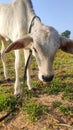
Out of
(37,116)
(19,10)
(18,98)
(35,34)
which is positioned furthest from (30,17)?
(37,116)

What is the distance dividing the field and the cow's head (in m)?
0.91

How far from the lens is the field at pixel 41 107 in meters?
6.32

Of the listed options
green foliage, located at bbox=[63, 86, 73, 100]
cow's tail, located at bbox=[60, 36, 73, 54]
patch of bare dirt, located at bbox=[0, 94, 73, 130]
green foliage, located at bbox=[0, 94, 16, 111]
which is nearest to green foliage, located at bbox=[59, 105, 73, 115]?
patch of bare dirt, located at bbox=[0, 94, 73, 130]

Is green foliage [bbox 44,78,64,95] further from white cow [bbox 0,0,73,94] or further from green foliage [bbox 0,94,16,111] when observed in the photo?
green foliage [bbox 0,94,16,111]

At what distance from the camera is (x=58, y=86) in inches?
318

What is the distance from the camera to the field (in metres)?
6.32

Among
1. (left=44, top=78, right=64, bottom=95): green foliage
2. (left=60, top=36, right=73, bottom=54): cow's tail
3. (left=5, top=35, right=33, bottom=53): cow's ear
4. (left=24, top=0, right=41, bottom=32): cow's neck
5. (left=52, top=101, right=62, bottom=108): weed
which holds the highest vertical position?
(left=24, top=0, right=41, bottom=32): cow's neck

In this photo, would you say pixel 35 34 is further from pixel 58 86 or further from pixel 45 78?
pixel 58 86

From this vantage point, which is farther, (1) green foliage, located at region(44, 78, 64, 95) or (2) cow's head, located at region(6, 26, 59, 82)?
(1) green foliage, located at region(44, 78, 64, 95)

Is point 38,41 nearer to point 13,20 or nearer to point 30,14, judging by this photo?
point 30,14

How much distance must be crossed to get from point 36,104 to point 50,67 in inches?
50.0

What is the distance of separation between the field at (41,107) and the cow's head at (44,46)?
91 centimetres

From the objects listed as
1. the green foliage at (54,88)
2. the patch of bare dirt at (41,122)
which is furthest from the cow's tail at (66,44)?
the green foliage at (54,88)

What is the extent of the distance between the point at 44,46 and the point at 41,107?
1513 mm
